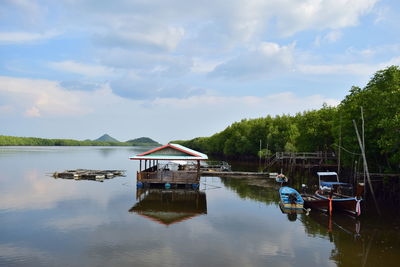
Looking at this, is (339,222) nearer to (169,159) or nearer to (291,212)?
(291,212)

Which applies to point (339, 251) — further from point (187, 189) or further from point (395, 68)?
point (395, 68)

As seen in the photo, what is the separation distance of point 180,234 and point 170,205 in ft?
27.5

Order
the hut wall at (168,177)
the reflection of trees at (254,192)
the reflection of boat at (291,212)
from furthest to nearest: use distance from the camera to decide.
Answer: the hut wall at (168,177)
the reflection of trees at (254,192)
the reflection of boat at (291,212)

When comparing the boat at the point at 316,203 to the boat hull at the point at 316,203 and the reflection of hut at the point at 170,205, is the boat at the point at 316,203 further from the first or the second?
the reflection of hut at the point at 170,205

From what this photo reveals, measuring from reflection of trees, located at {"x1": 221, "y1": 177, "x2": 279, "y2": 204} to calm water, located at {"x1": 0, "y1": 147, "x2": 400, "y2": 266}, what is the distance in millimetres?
547

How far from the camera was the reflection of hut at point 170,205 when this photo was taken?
21.8 metres

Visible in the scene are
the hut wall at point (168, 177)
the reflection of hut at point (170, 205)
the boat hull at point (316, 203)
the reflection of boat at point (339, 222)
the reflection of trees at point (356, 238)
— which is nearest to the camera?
the reflection of trees at point (356, 238)

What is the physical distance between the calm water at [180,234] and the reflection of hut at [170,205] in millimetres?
80

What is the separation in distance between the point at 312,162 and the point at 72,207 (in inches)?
1679

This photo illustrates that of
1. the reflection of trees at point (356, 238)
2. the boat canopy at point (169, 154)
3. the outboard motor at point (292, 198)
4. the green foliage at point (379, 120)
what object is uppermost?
the green foliage at point (379, 120)

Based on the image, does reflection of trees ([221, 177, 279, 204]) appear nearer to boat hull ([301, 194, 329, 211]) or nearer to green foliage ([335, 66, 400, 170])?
boat hull ([301, 194, 329, 211])

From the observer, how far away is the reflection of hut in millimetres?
21788

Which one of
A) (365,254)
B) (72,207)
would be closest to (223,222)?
(365,254)

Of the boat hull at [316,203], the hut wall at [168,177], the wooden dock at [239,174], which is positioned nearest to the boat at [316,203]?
the boat hull at [316,203]
